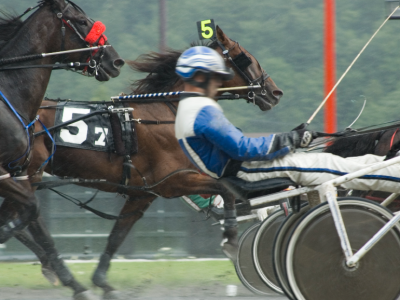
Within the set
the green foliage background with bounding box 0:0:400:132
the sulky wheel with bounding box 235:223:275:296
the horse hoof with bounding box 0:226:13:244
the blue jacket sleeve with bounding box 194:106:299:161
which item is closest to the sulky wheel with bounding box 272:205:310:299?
the blue jacket sleeve with bounding box 194:106:299:161

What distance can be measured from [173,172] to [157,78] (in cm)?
102

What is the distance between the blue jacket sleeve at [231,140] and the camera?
3.28m

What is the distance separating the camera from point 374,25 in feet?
21.8

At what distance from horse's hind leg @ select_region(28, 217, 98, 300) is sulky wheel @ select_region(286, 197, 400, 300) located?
2.04 meters

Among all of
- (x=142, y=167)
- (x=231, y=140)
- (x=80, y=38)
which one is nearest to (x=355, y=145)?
(x=142, y=167)

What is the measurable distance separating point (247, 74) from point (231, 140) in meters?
2.63

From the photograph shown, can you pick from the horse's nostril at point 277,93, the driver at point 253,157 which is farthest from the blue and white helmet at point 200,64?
the horse's nostril at point 277,93

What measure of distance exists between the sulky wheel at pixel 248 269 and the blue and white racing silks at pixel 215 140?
1691 millimetres

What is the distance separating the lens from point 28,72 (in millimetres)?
4617

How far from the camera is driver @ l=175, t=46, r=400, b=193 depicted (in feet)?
11.1

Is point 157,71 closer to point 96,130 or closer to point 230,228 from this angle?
point 96,130

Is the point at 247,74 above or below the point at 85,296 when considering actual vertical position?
above

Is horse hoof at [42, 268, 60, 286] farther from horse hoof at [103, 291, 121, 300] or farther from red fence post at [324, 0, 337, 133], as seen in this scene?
red fence post at [324, 0, 337, 133]

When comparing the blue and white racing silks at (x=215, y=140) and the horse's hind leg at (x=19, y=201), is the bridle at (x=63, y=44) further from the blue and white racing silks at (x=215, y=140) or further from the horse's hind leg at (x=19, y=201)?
the blue and white racing silks at (x=215, y=140)
